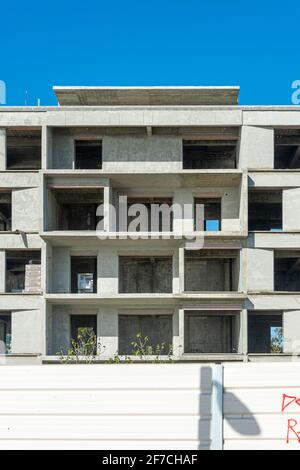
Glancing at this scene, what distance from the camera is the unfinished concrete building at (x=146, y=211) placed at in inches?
985

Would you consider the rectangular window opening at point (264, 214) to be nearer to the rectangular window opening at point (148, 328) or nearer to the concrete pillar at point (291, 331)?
the concrete pillar at point (291, 331)

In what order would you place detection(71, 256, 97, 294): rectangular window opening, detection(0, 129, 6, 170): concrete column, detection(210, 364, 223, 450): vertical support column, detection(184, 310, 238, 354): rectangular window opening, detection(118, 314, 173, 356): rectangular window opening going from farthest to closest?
detection(71, 256, 97, 294): rectangular window opening < detection(118, 314, 173, 356): rectangular window opening < detection(184, 310, 238, 354): rectangular window opening < detection(0, 129, 6, 170): concrete column < detection(210, 364, 223, 450): vertical support column

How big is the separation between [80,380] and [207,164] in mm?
25852

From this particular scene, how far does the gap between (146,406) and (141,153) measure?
21476mm

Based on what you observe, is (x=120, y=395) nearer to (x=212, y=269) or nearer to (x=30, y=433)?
(x=30, y=433)

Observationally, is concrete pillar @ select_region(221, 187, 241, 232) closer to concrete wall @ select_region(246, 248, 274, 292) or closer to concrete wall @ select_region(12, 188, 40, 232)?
concrete wall @ select_region(246, 248, 274, 292)

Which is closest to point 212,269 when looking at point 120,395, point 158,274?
point 158,274

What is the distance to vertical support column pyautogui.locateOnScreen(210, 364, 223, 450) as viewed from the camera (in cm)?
571

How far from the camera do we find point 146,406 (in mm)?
5867

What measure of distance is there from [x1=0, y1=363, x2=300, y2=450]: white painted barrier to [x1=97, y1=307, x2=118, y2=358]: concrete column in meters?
20.0

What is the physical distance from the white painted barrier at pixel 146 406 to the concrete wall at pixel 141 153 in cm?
2089

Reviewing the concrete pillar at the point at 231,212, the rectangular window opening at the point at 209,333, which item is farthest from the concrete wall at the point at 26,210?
the rectangular window opening at the point at 209,333

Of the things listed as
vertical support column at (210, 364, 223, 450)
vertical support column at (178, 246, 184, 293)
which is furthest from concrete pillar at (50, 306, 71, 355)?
vertical support column at (210, 364, 223, 450)

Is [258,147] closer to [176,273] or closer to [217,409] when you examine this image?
[176,273]
